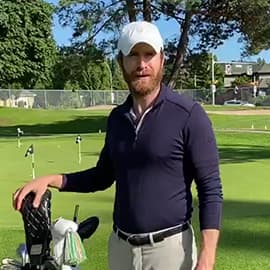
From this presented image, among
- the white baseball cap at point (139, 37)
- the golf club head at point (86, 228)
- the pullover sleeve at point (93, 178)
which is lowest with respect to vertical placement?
the golf club head at point (86, 228)

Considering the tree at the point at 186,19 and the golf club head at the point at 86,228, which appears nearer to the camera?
the golf club head at the point at 86,228

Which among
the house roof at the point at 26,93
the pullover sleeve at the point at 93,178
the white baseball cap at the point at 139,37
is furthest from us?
the house roof at the point at 26,93

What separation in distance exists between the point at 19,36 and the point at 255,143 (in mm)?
30557

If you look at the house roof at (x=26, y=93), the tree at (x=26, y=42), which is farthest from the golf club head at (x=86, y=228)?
the house roof at (x=26, y=93)

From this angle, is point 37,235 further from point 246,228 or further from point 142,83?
point 246,228

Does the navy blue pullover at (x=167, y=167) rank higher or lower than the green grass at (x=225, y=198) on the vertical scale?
higher

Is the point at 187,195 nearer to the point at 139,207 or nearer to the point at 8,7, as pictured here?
the point at 139,207

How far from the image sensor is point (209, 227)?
260cm

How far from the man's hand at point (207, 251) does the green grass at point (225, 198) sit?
344 centimetres

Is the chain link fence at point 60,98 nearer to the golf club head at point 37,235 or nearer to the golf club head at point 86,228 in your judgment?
the golf club head at point 86,228

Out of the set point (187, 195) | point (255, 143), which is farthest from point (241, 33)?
point (187, 195)

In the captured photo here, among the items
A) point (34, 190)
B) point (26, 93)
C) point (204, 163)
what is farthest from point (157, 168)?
point (26, 93)

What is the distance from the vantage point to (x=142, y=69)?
2650 millimetres

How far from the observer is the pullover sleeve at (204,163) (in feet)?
8.66
